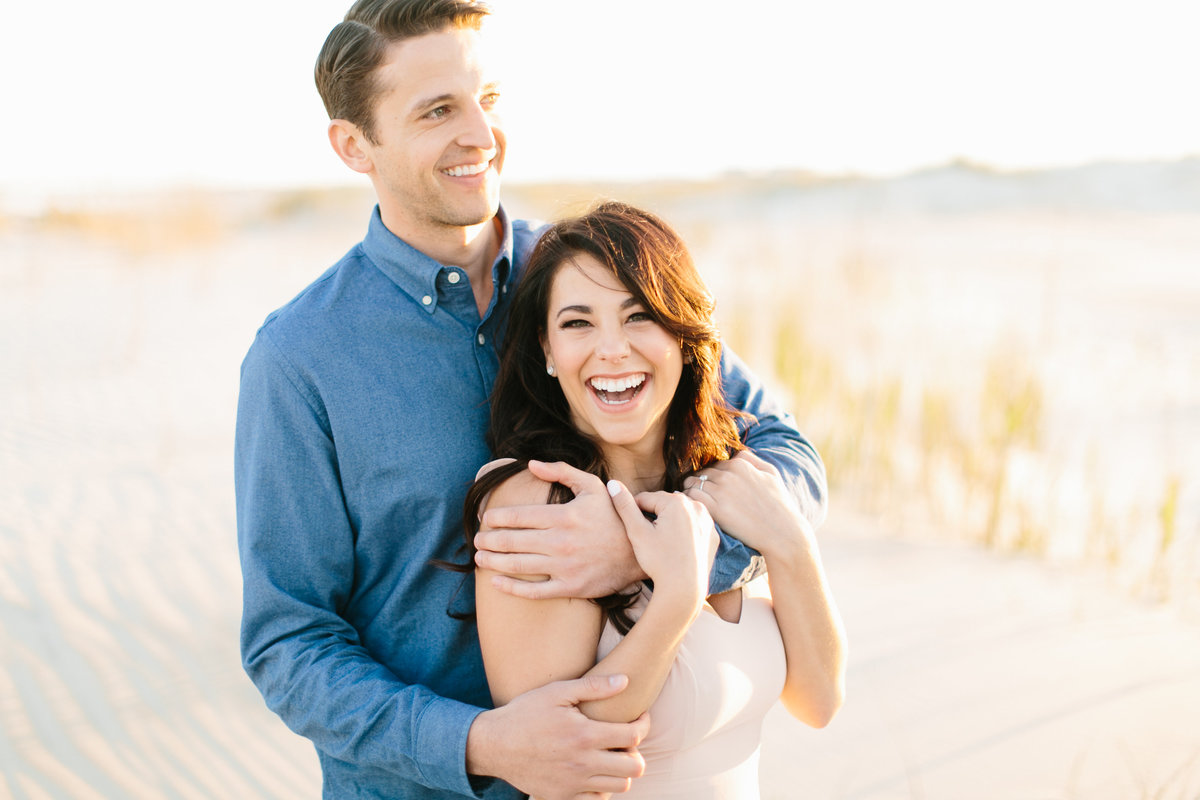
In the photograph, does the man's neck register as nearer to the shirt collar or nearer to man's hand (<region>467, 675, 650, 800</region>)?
the shirt collar

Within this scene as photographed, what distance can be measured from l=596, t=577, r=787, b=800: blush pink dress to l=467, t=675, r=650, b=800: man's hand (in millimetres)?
92

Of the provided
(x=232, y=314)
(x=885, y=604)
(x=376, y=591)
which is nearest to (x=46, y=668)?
(x=376, y=591)

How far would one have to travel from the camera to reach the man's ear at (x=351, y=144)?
90.0 inches

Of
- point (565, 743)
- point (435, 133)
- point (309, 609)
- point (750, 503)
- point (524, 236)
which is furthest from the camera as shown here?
point (524, 236)

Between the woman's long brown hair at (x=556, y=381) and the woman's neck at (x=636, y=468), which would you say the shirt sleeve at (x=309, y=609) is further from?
the woman's neck at (x=636, y=468)

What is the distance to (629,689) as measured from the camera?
1.76 meters

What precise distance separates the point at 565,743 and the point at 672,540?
435 mm

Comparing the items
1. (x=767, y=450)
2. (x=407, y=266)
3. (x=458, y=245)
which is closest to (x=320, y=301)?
(x=407, y=266)

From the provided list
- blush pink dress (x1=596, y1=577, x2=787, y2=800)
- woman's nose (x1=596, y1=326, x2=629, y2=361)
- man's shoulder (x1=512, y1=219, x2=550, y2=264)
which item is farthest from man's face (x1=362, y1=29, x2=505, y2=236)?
blush pink dress (x1=596, y1=577, x2=787, y2=800)

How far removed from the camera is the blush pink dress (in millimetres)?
1850

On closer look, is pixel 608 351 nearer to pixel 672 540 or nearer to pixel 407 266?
pixel 672 540

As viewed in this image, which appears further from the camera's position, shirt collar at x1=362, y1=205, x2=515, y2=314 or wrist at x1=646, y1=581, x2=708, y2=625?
shirt collar at x1=362, y1=205, x2=515, y2=314

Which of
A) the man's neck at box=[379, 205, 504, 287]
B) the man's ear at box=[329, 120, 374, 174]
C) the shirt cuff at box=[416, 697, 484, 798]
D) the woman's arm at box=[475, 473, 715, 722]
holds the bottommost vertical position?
the shirt cuff at box=[416, 697, 484, 798]

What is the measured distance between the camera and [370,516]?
204 cm
